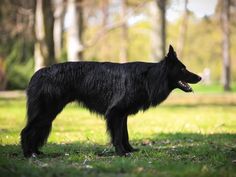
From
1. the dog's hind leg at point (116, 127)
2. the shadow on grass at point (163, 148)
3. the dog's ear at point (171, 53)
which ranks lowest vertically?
the shadow on grass at point (163, 148)

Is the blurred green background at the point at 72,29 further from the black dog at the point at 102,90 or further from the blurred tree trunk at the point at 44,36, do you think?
the black dog at the point at 102,90

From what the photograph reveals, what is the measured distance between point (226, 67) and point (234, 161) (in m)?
35.2

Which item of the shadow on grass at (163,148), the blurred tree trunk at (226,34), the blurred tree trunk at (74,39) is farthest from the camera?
the blurred tree trunk at (226,34)

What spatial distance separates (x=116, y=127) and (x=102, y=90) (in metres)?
A: 0.74

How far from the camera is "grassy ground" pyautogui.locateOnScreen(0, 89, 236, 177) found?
779 centimetres

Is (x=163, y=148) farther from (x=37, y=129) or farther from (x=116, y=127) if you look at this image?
(x=37, y=129)

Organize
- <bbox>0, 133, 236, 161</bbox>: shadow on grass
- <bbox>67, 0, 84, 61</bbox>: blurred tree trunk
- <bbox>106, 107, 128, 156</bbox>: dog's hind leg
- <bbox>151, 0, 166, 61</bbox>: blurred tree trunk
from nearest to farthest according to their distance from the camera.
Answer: <bbox>0, 133, 236, 161</bbox>: shadow on grass
<bbox>106, 107, 128, 156</bbox>: dog's hind leg
<bbox>67, 0, 84, 61</bbox>: blurred tree trunk
<bbox>151, 0, 166, 61</bbox>: blurred tree trunk

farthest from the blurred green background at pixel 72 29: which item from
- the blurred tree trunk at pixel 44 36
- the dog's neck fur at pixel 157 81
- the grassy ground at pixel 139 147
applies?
the dog's neck fur at pixel 157 81

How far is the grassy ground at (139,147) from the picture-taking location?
25.5ft

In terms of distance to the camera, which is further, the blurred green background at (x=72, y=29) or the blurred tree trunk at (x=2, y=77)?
the blurred tree trunk at (x=2, y=77)

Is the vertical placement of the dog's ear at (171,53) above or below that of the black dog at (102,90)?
above

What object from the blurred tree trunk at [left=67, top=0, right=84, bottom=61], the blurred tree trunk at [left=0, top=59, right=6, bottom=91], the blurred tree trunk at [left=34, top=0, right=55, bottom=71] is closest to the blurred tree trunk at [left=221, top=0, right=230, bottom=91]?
the blurred tree trunk at [left=67, top=0, right=84, bottom=61]

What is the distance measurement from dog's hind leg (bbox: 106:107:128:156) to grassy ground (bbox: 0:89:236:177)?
0.77 feet

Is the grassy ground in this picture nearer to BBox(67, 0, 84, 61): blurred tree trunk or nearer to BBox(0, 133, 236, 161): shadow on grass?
BBox(0, 133, 236, 161): shadow on grass
